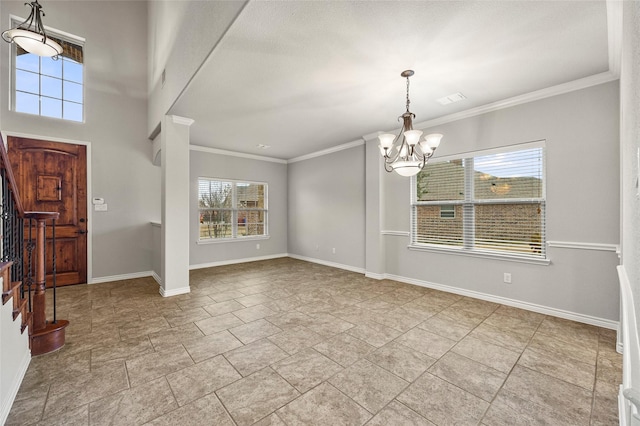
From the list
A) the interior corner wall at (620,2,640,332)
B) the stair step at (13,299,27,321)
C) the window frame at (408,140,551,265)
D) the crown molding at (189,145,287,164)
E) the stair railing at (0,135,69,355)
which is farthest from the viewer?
the crown molding at (189,145,287,164)

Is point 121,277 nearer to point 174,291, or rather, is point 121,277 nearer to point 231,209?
point 174,291

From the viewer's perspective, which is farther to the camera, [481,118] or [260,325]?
[481,118]

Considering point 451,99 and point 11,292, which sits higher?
point 451,99

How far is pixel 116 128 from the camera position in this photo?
499cm

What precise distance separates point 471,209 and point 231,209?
488cm

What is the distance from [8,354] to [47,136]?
4072mm

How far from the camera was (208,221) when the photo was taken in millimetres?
6164

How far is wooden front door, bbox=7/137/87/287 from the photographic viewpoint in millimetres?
4270

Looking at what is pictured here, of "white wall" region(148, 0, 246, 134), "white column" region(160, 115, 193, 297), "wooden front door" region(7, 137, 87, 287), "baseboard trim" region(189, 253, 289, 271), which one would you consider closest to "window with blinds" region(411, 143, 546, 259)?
"white wall" region(148, 0, 246, 134)

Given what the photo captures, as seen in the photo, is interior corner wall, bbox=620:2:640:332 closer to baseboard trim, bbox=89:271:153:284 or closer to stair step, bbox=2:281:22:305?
stair step, bbox=2:281:22:305

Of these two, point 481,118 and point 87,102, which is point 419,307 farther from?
point 87,102

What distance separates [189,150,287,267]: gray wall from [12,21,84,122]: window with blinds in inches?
78.0

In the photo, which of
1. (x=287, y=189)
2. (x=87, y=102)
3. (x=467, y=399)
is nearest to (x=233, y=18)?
(x=467, y=399)

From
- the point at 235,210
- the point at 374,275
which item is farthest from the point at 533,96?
the point at 235,210
